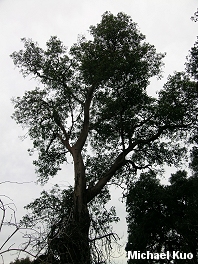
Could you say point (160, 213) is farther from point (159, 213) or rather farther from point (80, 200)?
point (80, 200)

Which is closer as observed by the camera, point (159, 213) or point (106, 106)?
point (106, 106)

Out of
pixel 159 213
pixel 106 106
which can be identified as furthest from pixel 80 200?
pixel 159 213

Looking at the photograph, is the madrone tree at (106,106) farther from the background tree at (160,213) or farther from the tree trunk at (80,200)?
the background tree at (160,213)

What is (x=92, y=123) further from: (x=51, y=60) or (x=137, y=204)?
(x=137, y=204)

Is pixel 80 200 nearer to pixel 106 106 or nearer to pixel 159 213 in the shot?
pixel 106 106

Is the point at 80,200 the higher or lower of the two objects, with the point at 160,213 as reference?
lower

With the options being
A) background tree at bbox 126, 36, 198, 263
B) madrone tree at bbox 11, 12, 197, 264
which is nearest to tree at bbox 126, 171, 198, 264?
background tree at bbox 126, 36, 198, 263

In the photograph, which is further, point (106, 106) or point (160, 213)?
point (160, 213)

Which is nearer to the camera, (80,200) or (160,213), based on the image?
(80,200)

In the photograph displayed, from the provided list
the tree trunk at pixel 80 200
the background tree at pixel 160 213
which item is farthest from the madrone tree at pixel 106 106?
the background tree at pixel 160 213

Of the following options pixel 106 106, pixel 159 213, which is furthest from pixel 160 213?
pixel 106 106

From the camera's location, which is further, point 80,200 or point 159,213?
point 159,213

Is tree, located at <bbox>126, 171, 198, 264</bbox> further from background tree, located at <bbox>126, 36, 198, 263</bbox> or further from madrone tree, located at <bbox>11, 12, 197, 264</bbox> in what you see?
madrone tree, located at <bbox>11, 12, 197, 264</bbox>

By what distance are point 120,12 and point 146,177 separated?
29.8ft
